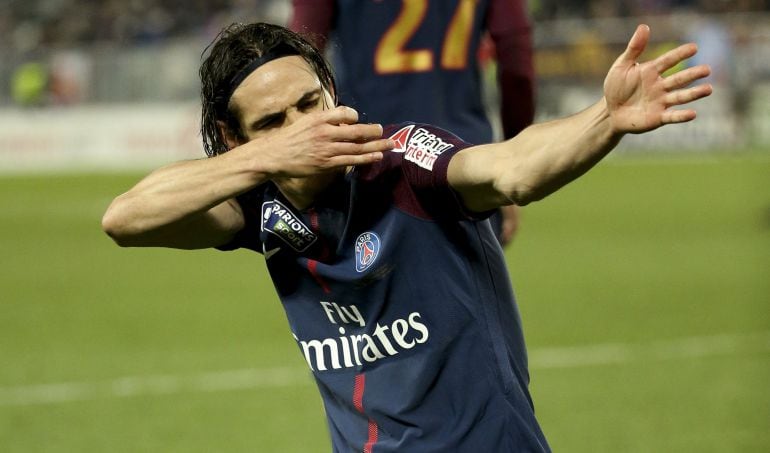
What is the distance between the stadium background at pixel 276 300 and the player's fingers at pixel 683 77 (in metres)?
4.07

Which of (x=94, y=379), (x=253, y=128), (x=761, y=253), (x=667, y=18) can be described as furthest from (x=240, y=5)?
(x=253, y=128)

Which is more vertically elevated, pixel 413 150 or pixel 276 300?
pixel 413 150

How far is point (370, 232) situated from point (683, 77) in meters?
0.91

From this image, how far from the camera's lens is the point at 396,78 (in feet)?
17.3

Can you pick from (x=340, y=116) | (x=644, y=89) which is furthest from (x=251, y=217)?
(x=644, y=89)

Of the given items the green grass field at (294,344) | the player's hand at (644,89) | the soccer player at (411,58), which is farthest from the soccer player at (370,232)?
the green grass field at (294,344)

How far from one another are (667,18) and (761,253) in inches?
434

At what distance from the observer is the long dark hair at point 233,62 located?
A: 3432 millimetres

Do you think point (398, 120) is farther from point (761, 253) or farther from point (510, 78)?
point (761, 253)

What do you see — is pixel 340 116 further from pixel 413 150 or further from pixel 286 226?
pixel 286 226

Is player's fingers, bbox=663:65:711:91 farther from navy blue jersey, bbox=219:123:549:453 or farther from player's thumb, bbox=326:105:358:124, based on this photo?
player's thumb, bbox=326:105:358:124

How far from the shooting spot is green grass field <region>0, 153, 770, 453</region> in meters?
7.07

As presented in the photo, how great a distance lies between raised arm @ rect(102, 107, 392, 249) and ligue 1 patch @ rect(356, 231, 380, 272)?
0.27 m

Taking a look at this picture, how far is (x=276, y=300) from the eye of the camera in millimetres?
11469
